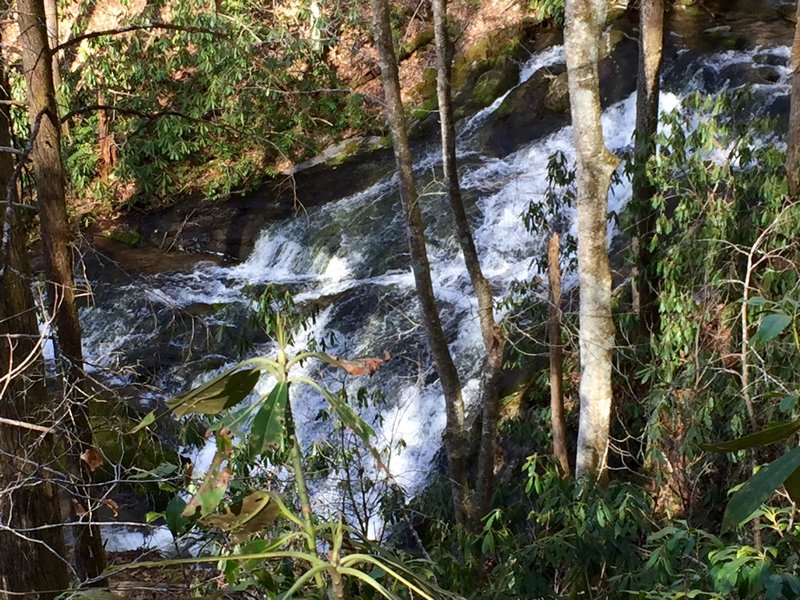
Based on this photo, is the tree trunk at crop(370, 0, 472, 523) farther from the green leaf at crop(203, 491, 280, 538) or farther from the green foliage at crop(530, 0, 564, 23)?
the green foliage at crop(530, 0, 564, 23)

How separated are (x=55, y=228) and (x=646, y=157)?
415 cm

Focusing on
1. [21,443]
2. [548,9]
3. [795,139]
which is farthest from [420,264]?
[548,9]

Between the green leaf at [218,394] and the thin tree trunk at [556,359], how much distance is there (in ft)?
14.2

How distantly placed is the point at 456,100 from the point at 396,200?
2803 mm

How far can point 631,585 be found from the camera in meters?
3.35

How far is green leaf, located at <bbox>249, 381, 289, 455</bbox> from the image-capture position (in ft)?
2.88

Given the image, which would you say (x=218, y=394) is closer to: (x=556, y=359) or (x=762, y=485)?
(x=762, y=485)

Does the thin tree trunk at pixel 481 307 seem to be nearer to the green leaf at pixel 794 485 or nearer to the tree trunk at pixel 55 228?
the tree trunk at pixel 55 228

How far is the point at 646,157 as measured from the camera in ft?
19.5

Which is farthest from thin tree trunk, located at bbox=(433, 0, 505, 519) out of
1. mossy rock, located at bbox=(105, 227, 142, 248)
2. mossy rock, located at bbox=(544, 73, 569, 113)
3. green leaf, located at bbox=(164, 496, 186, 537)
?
mossy rock, located at bbox=(105, 227, 142, 248)

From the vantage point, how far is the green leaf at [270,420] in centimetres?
88

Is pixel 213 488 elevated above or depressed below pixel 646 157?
below

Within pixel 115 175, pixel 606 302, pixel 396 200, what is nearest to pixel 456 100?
pixel 396 200

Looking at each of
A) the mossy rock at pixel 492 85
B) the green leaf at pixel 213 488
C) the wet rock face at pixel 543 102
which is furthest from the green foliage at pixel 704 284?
the mossy rock at pixel 492 85
